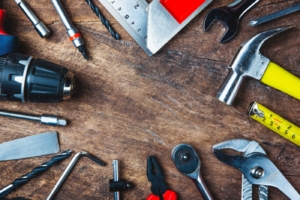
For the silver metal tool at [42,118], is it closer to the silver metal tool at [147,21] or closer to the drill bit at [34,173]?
the drill bit at [34,173]

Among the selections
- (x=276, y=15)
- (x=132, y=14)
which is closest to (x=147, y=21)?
(x=132, y=14)

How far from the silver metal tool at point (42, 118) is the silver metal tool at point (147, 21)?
12.0 inches

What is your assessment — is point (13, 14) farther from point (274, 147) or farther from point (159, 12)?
point (274, 147)

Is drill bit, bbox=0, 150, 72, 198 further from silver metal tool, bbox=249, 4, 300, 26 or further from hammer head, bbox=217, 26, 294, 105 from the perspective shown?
silver metal tool, bbox=249, 4, 300, 26

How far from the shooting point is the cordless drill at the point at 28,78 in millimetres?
1095

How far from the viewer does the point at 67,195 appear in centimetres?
124

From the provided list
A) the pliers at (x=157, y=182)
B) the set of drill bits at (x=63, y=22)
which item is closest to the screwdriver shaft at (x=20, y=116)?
the set of drill bits at (x=63, y=22)

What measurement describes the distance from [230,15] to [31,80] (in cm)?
55

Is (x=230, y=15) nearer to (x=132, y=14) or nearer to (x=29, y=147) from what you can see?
(x=132, y=14)

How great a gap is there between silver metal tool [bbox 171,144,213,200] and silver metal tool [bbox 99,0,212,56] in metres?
0.28

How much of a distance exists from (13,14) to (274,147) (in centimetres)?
82

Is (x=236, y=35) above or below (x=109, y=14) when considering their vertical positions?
above

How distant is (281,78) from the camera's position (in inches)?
45.0

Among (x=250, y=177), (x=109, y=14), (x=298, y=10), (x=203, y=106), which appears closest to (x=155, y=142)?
(x=203, y=106)
